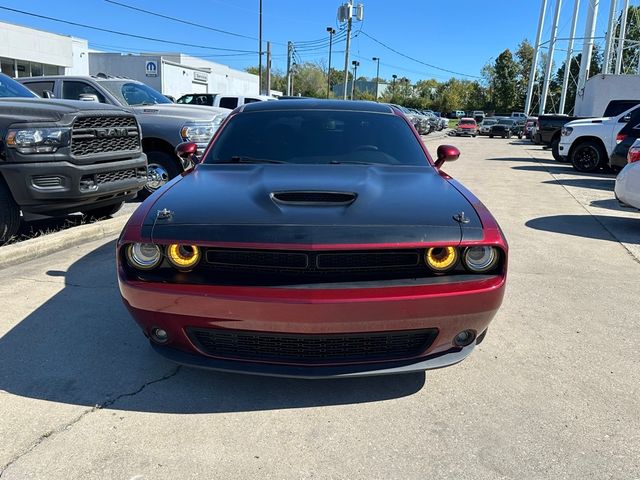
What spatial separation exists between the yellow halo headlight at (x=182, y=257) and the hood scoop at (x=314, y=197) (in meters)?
0.52

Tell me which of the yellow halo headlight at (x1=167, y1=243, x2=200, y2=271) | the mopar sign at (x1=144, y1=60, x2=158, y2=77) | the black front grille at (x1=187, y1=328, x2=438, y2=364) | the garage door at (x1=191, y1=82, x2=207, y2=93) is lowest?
the black front grille at (x1=187, y1=328, x2=438, y2=364)

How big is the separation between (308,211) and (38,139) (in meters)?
3.72

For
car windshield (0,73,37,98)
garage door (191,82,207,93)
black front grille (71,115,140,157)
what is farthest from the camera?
garage door (191,82,207,93)

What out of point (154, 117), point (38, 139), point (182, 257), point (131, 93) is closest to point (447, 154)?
point (182, 257)

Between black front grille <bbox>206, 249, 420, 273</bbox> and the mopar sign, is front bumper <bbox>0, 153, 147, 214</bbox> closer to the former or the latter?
black front grille <bbox>206, 249, 420, 273</bbox>

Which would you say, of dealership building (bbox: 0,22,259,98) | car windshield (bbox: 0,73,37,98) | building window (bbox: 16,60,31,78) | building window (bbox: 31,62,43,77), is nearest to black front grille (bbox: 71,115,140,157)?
car windshield (bbox: 0,73,37,98)

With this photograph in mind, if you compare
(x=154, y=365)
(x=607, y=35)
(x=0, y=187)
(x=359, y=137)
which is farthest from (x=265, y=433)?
(x=607, y=35)

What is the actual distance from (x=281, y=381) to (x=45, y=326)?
5.86ft

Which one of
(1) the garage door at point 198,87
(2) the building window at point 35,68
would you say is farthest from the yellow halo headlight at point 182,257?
(1) the garage door at point 198,87

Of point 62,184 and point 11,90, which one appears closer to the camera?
point 62,184

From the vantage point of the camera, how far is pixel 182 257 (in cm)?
261

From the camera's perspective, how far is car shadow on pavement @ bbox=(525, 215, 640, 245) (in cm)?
694

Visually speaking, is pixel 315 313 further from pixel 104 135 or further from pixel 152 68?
pixel 152 68

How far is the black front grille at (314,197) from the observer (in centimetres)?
279
